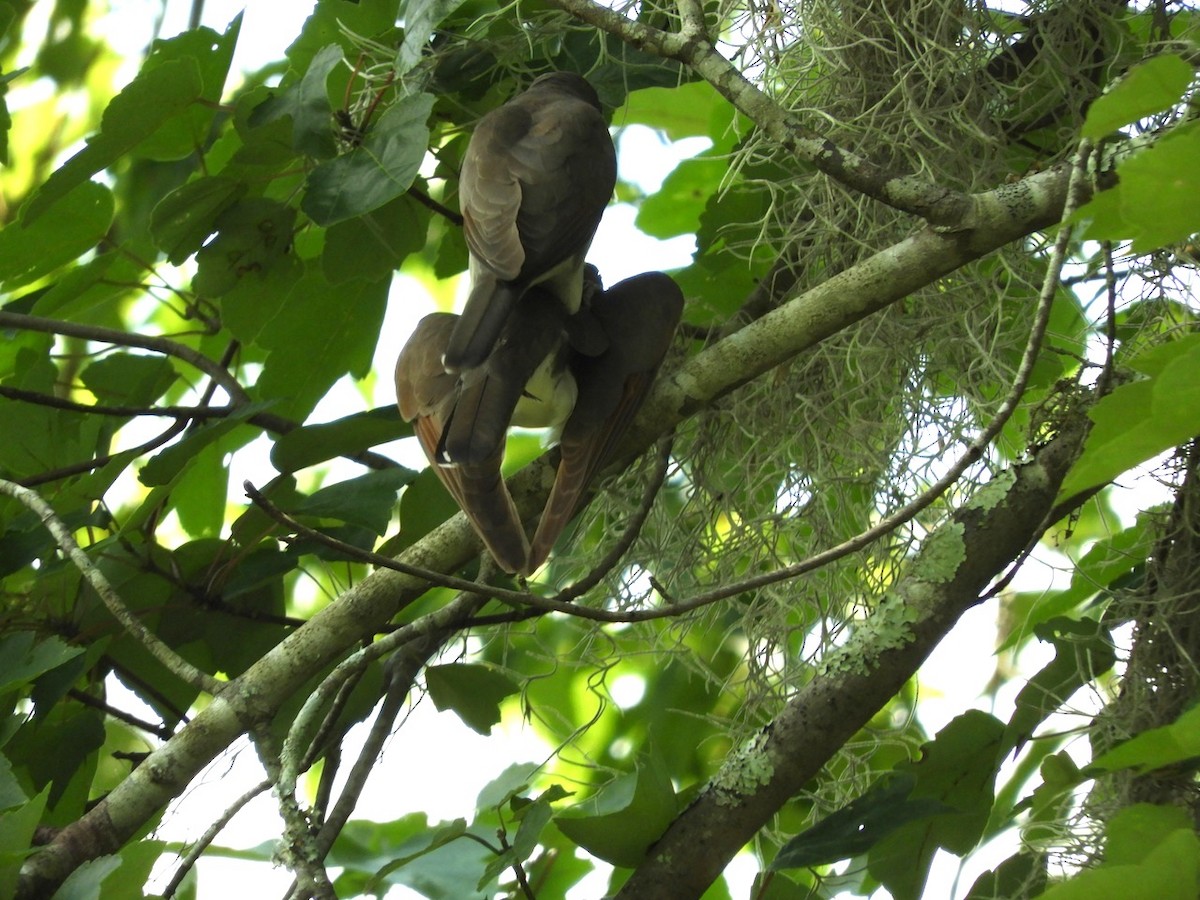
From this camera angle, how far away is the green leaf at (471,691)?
5.97ft

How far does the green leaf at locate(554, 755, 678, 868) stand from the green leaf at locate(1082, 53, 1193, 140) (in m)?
0.93

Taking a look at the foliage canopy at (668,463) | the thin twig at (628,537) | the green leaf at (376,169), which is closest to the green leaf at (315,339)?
the foliage canopy at (668,463)

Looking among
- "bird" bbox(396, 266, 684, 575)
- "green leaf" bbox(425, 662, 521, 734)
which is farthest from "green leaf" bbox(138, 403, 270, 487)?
"green leaf" bbox(425, 662, 521, 734)

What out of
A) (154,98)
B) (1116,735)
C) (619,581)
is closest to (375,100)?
(154,98)

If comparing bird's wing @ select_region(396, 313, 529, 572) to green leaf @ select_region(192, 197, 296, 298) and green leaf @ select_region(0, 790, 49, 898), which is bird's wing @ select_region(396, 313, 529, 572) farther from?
green leaf @ select_region(0, 790, 49, 898)

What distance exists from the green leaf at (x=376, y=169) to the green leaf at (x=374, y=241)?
228mm

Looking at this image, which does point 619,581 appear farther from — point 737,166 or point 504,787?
point 737,166

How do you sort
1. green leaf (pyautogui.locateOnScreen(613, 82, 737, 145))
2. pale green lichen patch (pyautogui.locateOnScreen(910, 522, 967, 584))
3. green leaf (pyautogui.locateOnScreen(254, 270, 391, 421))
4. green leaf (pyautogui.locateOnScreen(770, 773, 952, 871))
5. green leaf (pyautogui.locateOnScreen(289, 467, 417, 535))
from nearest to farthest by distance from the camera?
green leaf (pyautogui.locateOnScreen(770, 773, 952, 871)) < pale green lichen patch (pyautogui.locateOnScreen(910, 522, 967, 584)) < green leaf (pyautogui.locateOnScreen(289, 467, 417, 535)) < green leaf (pyautogui.locateOnScreen(254, 270, 391, 421)) < green leaf (pyautogui.locateOnScreen(613, 82, 737, 145))

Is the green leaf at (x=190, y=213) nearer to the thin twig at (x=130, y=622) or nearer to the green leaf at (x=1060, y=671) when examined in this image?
the thin twig at (x=130, y=622)

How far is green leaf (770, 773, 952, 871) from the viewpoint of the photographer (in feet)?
4.74

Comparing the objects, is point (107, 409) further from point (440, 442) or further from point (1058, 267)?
point (1058, 267)

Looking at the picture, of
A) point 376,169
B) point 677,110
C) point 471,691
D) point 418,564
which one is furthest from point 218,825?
point 677,110

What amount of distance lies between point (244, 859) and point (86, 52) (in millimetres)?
1696

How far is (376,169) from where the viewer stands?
5.13 feet
